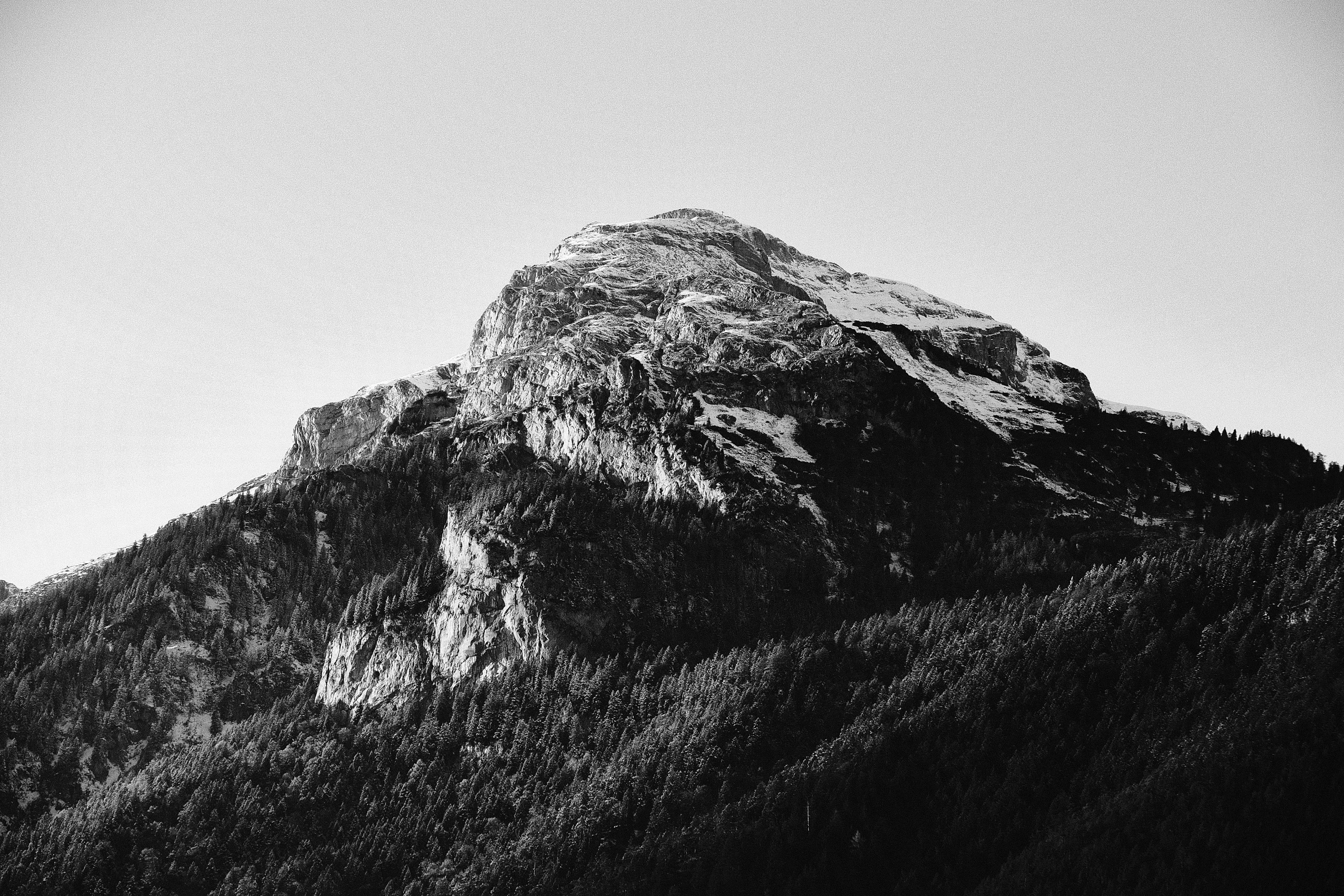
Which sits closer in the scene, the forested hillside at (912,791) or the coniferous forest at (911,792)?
the coniferous forest at (911,792)

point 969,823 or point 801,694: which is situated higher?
point 801,694

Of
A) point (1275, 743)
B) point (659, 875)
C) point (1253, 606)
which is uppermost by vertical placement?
point (1253, 606)

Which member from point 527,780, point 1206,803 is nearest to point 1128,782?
point 1206,803

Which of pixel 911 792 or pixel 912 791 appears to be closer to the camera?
pixel 911 792

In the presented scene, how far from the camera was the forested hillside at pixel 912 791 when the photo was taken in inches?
6289

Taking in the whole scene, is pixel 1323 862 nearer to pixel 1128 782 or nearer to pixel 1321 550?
pixel 1128 782

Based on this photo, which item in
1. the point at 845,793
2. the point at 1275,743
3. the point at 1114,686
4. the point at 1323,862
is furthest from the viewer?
the point at 1114,686

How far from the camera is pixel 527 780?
19525 cm

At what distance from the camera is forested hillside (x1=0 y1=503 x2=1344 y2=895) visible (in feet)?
524

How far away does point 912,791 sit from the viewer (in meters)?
180

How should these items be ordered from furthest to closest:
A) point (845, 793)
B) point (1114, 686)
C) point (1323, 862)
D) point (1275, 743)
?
point (1114, 686) → point (845, 793) → point (1275, 743) → point (1323, 862)

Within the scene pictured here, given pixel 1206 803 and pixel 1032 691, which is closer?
pixel 1206 803

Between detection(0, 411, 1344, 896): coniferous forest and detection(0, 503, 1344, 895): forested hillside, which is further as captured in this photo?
detection(0, 503, 1344, 895): forested hillside

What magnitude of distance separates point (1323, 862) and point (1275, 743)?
1601 cm
